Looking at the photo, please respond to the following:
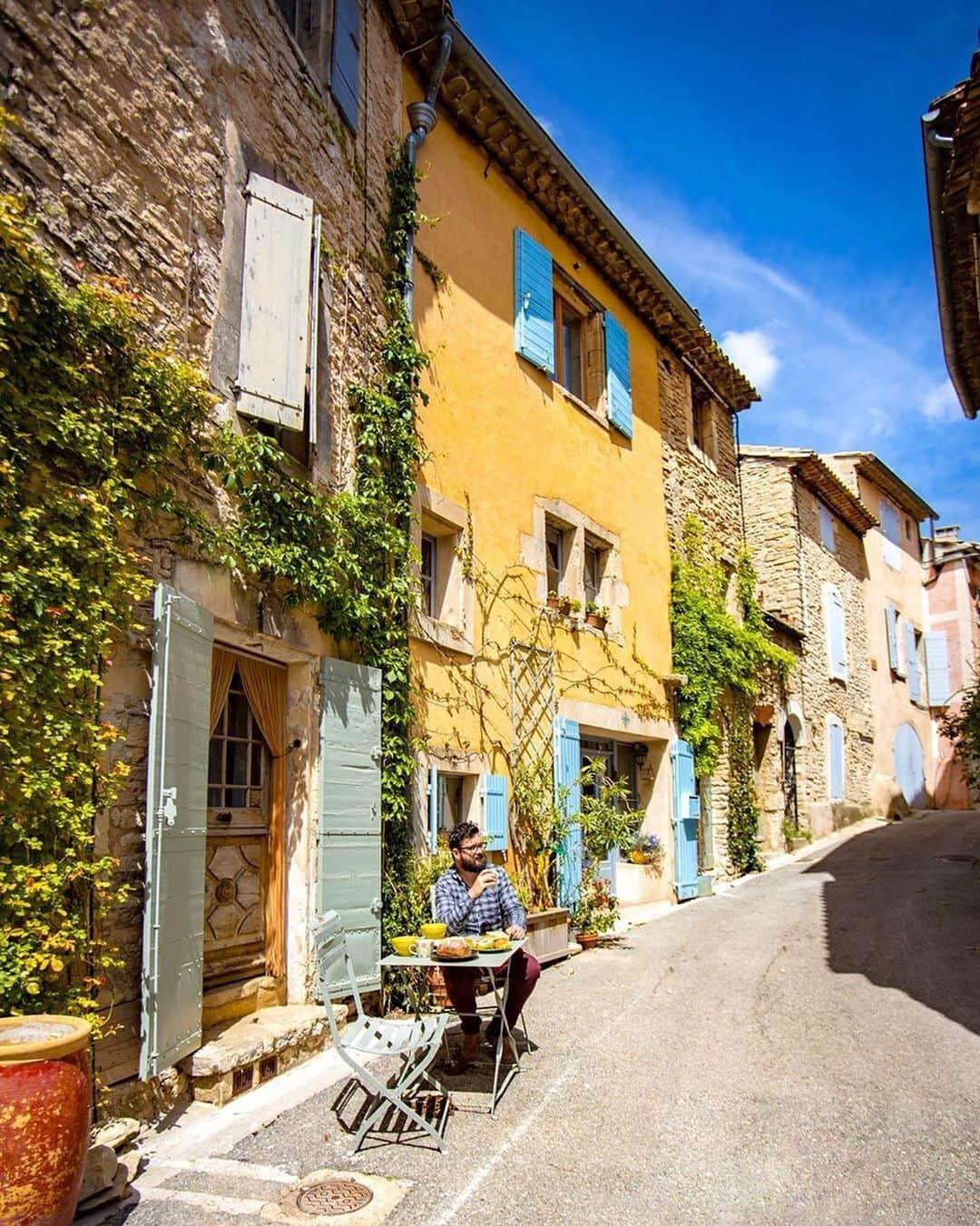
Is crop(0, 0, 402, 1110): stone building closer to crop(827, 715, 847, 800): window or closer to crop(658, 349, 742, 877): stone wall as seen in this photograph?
crop(658, 349, 742, 877): stone wall

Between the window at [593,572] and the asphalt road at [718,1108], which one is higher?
the window at [593,572]

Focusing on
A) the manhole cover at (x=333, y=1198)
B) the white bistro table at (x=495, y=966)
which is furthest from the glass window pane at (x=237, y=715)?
the manhole cover at (x=333, y=1198)

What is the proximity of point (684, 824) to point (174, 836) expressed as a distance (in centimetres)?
848

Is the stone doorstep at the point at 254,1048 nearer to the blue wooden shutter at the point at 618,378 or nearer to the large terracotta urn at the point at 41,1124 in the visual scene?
the large terracotta urn at the point at 41,1124

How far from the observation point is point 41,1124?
2990 millimetres

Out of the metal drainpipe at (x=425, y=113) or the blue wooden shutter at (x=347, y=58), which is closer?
the blue wooden shutter at (x=347, y=58)

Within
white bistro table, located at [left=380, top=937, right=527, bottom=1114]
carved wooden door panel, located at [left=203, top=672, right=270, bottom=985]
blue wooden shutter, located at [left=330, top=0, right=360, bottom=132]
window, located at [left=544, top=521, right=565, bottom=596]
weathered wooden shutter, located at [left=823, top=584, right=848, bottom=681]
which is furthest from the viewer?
weathered wooden shutter, located at [left=823, top=584, right=848, bottom=681]

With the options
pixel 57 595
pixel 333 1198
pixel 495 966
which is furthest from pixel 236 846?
pixel 333 1198

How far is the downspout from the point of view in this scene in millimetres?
6531

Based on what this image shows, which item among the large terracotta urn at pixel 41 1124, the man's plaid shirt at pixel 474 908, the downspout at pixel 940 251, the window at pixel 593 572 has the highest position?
the downspout at pixel 940 251

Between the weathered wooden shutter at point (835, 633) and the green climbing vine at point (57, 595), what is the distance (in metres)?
16.8

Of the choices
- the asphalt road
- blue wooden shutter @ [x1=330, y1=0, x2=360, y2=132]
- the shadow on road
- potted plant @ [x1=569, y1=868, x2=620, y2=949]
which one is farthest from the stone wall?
blue wooden shutter @ [x1=330, y1=0, x2=360, y2=132]

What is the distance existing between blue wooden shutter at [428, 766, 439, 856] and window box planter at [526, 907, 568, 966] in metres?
1.18

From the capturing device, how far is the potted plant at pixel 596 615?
35.9 ft
